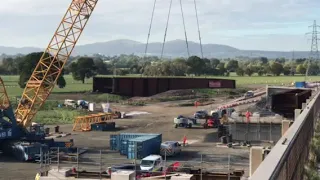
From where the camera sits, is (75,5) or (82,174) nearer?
(82,174)

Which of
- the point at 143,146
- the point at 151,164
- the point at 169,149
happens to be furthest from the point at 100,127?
the point at 151,164

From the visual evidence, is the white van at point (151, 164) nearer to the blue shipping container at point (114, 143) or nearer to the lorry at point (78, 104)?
the blue shipping container at point (114, 143)

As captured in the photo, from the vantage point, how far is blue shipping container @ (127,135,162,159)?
131 ft

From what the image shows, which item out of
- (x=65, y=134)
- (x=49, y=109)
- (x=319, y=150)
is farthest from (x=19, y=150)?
(x=49, y=109)

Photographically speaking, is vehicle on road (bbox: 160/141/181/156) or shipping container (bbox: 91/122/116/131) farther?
shipping container (bbox: 91/122/116/131)

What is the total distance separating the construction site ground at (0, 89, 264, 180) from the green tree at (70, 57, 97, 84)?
51063 millimetres

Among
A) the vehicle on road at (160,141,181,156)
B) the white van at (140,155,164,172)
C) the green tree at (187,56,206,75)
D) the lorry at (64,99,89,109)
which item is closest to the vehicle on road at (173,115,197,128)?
the vehicle on road at (160,141,181,156)

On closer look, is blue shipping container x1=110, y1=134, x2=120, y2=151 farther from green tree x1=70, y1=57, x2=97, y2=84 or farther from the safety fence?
green tree x1=70, y1=57, x2=97, y2=84

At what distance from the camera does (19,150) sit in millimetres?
41688

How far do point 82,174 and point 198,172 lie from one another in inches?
254

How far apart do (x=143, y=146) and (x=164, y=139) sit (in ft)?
39.3

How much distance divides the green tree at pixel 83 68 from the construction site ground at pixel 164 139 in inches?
2010

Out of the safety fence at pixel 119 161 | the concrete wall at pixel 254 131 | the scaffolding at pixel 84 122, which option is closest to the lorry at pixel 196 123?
the scaffolding at pixel 84 122

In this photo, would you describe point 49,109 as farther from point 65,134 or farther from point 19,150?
point 19,150
